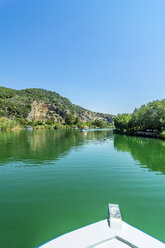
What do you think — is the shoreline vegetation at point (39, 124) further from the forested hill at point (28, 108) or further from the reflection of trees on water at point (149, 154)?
the reflection of trees on water at point (149, 154)

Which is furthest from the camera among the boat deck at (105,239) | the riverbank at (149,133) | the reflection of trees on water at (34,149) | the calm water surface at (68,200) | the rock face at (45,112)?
the rock face at (45,112)

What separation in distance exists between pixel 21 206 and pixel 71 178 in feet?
13.2

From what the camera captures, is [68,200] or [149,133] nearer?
[68,200]

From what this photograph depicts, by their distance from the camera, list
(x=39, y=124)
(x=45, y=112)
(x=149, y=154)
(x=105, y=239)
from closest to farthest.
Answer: (x=105, y=239), (x=149, y=154), (x=39, y=124), (x=45, y=112)

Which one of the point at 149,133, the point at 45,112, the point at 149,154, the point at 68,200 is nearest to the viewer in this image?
the point at 68,200

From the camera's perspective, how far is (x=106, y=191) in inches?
307

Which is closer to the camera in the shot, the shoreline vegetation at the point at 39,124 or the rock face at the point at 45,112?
the shoreline vegetation at the point at 39,124

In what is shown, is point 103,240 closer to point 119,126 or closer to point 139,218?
point 139,218

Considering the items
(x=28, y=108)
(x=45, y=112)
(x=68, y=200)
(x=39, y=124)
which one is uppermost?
(x=28, y=108)

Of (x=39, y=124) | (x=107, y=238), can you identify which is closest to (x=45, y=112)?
(x=39, y=124)

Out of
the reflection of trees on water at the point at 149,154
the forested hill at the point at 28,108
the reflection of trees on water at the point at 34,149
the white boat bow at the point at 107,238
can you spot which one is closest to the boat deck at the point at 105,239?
the white boat bow at the point at 107,238

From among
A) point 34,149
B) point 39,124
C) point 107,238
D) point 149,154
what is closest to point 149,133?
point 149,154

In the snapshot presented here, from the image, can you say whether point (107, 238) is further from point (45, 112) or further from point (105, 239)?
point (45, 112)

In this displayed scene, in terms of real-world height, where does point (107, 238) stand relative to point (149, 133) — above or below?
below
